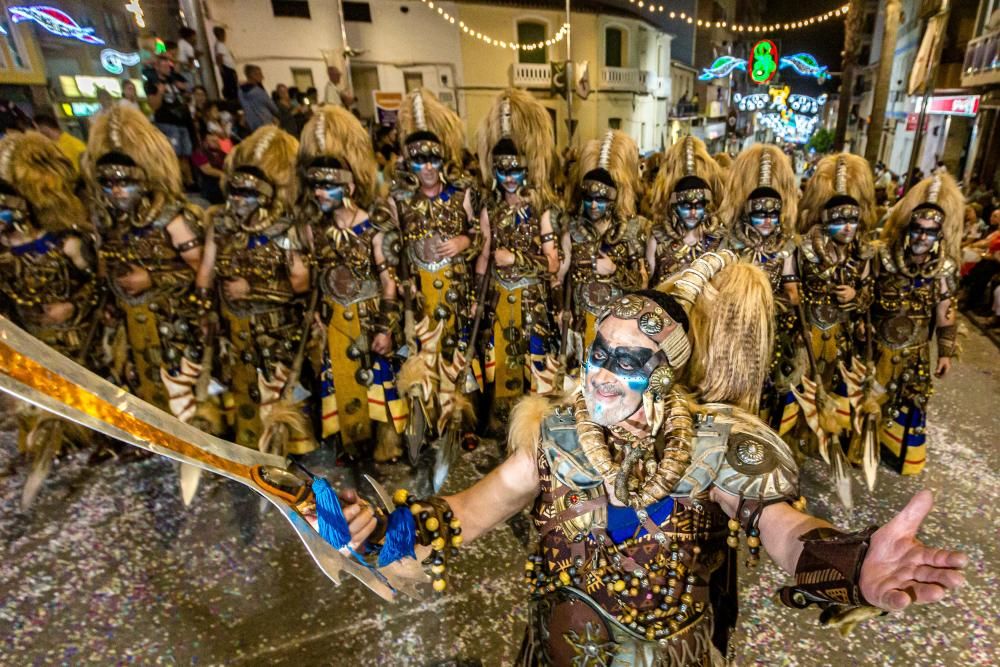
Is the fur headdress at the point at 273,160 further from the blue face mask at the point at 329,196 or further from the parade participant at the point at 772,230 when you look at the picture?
the parade participant at the point at 772,230

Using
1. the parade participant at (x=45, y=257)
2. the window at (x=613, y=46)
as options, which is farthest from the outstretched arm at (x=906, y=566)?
the window at (x=613, y=46)

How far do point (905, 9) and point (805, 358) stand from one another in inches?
661

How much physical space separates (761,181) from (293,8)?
14.3 feet

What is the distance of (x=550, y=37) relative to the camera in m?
5.70

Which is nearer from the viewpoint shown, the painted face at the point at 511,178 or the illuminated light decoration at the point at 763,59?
the painted face at the point at 511,178

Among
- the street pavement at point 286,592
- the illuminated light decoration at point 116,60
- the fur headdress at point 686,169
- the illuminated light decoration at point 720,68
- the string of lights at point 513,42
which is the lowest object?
the street pavement at point 286,592

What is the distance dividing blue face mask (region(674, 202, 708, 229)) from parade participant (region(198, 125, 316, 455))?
2.59m

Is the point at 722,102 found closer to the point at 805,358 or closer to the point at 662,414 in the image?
the point at 805,358

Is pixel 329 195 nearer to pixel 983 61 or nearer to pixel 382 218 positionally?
pixel 382 218

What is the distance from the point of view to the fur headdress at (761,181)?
11.6 ft

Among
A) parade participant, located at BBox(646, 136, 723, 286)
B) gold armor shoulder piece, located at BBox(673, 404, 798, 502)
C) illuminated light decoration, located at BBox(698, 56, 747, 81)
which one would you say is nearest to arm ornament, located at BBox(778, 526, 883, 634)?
gold armor shoulder piece, located at BBox(673, 404, 798, 502)

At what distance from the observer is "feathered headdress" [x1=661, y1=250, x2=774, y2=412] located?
1.52 meters

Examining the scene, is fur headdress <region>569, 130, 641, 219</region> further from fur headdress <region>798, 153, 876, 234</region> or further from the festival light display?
the festival light display

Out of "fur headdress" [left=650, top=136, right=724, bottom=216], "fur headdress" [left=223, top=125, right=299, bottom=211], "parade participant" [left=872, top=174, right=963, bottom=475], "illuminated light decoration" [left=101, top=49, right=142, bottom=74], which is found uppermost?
"illuminated light decoration" [left=101, top=49, right=142, bottom=74]
